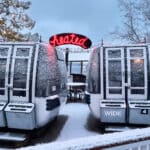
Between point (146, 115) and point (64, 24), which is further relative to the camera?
point (64, 24)

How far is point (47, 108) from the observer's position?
251 inches

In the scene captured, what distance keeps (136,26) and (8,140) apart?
46.9 feet

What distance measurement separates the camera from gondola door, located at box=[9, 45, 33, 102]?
6.33 m

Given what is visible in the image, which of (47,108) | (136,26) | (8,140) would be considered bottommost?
(8,140)

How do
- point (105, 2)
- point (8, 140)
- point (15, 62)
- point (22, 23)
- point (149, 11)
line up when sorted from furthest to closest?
1. point (105, 2)
2. point (22, 23)
3. point (149, 11)
4. point (15, 62)
5. point (8, 140)

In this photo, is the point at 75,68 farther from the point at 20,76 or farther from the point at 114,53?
the point at 20,76

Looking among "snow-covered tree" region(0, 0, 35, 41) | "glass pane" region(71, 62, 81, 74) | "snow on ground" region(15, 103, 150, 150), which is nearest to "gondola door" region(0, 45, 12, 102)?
"snow on ground" region(15, 103, 150, 150)

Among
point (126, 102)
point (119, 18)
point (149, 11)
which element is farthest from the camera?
point (119, 18)

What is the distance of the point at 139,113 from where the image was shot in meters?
6.71

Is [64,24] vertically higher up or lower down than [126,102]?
higher up

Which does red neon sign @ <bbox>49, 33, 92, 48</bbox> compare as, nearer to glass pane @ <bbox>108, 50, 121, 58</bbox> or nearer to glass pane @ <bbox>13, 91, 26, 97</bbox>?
glass pane @ <bbox>108, 50, 121, 58</bbox>

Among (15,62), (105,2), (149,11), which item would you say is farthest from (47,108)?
(105,2)

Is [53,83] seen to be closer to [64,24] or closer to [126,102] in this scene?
[126,102]

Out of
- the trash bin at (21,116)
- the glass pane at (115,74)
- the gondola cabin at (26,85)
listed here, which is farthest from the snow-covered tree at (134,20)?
the trash bin at (21,116)
